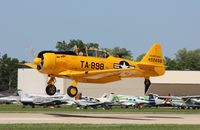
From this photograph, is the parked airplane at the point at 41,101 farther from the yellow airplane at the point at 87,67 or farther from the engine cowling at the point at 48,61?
the engine cowling at the point at 48,61

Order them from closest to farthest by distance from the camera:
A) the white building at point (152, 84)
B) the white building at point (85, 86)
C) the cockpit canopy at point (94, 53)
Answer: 1. the cockpit canopy at point (94, 53)
2. the white building at point (85, 86)
3. the white building at point (152, 84)

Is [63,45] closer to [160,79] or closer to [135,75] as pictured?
[160,79]

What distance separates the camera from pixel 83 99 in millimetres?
69812

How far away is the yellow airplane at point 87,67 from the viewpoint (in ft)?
133

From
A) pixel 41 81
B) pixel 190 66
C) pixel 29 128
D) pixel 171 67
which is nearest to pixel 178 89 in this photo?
pixel 41 81

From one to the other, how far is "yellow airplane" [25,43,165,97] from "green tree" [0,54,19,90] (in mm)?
97325

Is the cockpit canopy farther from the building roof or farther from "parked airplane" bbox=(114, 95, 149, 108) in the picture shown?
the building roof

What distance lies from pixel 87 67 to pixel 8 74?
332ft

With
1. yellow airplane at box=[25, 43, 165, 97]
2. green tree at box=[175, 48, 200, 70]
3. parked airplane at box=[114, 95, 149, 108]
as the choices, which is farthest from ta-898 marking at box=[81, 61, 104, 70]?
green tree at box=[175, 48, 200, 70]

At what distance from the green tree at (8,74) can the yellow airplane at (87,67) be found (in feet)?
319

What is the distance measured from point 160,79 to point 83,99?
29213 mm

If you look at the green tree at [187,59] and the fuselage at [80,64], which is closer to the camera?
the fuselage at [80,64]

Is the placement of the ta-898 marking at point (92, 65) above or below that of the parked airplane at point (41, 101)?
above

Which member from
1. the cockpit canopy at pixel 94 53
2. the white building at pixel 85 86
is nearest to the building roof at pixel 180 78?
the white building at pixel 85 86
